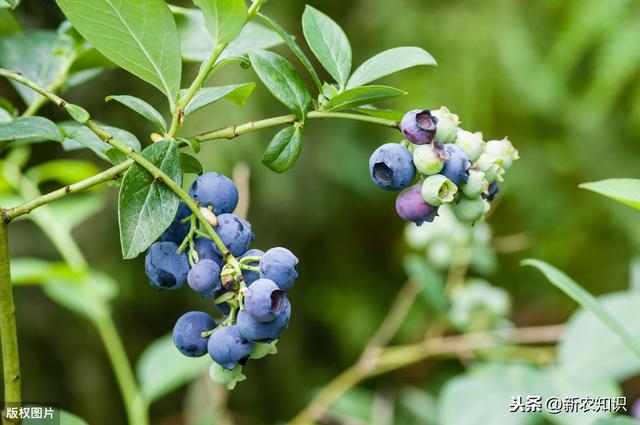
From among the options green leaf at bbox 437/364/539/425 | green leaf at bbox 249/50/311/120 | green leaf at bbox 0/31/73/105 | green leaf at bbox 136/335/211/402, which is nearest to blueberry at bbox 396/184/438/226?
green leaf at bbox 249/50/311/120

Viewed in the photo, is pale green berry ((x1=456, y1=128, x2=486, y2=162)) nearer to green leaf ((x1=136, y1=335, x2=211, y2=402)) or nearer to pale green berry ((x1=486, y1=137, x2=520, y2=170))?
pale green berry ((x1=486, y1=137, x2=520, y2=170))

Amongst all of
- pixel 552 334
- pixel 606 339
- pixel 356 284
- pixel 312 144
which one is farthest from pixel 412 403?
pixel 312 144

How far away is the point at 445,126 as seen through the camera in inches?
19.3

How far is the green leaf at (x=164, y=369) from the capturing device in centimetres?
111

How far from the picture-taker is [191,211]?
1.58ft

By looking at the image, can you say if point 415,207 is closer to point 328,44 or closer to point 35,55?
point 328,44

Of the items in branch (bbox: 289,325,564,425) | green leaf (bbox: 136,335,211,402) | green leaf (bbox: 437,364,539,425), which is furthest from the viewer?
branch (bbox: 289,325,564,425)

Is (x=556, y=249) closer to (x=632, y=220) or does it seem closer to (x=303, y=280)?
(x=632, y=220)

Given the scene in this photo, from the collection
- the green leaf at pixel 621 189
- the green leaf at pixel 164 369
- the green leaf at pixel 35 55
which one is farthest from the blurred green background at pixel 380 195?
the green leaf at pixel 621 189

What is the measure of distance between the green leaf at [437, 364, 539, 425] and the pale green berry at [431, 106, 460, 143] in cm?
62

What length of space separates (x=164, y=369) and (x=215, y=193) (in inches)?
29.9

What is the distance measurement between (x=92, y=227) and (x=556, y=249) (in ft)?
5.08

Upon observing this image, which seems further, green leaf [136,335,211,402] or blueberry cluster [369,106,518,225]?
green leaf [136,335,211,402]

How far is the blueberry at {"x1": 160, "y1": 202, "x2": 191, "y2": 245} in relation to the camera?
19.0 inches
